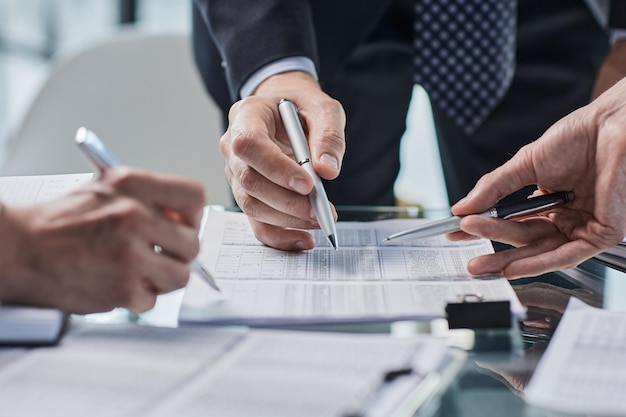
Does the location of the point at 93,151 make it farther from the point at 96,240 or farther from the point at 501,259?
the point at 501,259

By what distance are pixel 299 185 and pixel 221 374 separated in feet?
0.90

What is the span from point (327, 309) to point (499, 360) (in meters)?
0.16

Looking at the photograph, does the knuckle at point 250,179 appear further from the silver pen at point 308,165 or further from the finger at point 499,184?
the finger at point 499,184

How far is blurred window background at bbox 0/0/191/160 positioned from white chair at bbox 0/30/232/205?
1.65m

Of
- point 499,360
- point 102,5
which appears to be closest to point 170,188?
point 499,360

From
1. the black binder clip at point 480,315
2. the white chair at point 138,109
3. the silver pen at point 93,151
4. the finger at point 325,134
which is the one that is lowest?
the white chair at point 138,109

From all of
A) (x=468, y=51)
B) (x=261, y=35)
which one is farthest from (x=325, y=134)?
(x=468, y=51)

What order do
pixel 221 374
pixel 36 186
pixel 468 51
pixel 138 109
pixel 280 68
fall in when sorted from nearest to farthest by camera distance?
pixel 221 374 → pixel 36 186 → pixel 280 68 → pixel 468 51 → pixel 138 109

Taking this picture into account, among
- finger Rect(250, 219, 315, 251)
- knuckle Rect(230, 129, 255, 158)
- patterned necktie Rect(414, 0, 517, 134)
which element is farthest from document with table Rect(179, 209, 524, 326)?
patterned necktie Rect(414, 0, 517, 134)

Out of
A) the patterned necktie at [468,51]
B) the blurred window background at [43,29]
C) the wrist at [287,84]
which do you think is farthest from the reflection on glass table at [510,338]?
the blurred window background at [43,29]

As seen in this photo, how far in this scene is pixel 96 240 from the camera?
539mm

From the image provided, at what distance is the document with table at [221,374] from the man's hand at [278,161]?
0.66 feet

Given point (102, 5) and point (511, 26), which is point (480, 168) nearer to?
point (511, 26)

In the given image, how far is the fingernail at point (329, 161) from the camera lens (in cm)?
78
